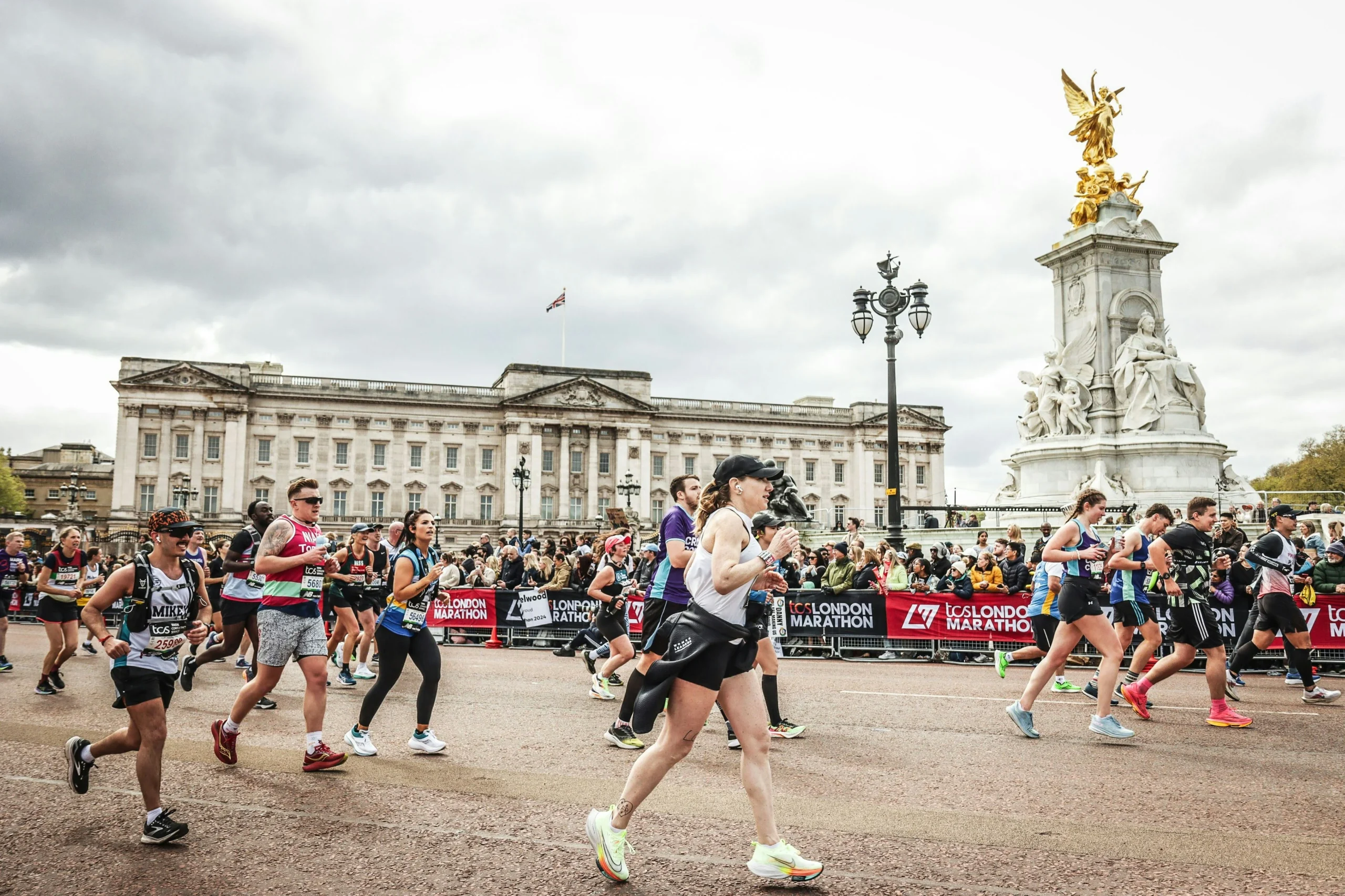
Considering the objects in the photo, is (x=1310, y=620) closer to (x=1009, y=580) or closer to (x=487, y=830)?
(x=1009, y=580)

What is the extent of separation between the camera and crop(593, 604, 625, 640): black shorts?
439 inches

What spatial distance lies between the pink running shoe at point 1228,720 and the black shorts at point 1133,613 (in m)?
0.97

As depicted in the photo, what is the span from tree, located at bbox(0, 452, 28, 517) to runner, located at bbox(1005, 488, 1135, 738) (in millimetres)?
112548

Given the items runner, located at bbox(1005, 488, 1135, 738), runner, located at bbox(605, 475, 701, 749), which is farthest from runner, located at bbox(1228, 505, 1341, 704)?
runner, located at bbox(605, 475, 701, 749)

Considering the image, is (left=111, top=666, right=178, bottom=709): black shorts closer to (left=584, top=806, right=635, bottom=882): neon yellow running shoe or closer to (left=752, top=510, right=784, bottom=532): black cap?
(left=584, top=806, right=635, bottom=882): neon yellow running shoe

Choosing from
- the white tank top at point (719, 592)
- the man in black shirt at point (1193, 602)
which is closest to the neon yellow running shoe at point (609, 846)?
the white tank top at point (719, 592)

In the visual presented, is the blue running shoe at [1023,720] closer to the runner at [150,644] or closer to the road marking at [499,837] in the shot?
the road marking at [499,837]

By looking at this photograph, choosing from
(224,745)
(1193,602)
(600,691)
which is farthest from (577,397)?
(224,745)

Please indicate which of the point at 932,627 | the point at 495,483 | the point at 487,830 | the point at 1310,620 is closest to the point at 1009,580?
the point at 932,627

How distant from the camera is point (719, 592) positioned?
462 cm

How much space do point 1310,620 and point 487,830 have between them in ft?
40.5

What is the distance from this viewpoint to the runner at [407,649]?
24.6ft

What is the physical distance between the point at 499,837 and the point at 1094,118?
1026 inches

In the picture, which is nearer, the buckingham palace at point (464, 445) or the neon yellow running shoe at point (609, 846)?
the neon yellow running shoe at point (609, 846)
